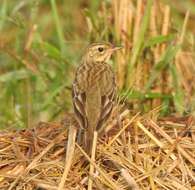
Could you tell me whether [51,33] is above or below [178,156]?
above

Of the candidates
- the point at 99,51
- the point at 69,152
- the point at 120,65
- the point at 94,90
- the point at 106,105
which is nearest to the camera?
the point at 69,152

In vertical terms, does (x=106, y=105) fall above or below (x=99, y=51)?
below


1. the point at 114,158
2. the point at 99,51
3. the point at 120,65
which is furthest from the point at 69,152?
the point at 120,65

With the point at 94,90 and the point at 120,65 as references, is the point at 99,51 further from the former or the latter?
the point at 94,90

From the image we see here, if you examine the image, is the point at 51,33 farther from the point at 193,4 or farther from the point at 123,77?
the point at 123,77

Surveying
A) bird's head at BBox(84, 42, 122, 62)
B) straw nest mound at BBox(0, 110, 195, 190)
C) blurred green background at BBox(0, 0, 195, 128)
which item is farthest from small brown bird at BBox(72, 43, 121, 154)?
blurred green background at BBox(0, 0, 195, 128)

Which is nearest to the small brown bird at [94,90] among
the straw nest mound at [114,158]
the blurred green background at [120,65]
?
the straw nest mound at [114,158]

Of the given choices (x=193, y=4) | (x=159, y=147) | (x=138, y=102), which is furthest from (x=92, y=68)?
(x=193, y=4)

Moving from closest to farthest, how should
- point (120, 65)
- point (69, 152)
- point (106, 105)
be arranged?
1. point (69, 152)
2. point (106, 105)
3. point (120, 65)
